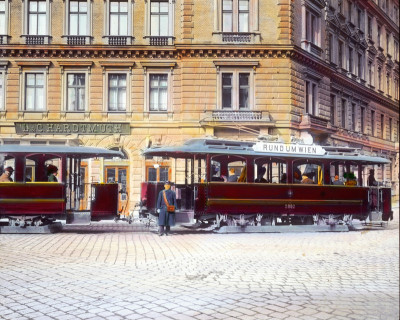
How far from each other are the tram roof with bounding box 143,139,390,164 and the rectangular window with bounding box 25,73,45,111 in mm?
1860

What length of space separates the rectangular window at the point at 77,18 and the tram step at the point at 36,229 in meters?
5.35

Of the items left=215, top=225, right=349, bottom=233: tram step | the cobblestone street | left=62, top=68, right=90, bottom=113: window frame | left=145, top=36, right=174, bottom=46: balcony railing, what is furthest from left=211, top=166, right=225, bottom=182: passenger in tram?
left=62, top=68, right=90, bottom=113: window frame

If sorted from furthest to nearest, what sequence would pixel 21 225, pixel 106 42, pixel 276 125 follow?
pixel 21 225
pixel 276 125
pixel 106 42

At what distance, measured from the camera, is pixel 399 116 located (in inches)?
362

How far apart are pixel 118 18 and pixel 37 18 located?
69.2 inches

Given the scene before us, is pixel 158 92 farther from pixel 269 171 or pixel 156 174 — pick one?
pixel 269 171

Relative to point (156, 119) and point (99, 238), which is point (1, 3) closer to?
point (156, 119)

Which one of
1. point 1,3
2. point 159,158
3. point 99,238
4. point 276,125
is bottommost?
point 99,238

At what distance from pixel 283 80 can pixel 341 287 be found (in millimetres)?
3815

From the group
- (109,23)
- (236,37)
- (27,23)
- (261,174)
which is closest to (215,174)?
(261,174)

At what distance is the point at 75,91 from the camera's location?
7320mm

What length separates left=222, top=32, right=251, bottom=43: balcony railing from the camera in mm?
8586

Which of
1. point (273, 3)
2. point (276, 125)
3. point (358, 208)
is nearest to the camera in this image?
point (273, 3)

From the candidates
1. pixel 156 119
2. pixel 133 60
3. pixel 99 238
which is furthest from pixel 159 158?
pixel 99 238
